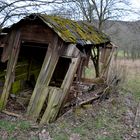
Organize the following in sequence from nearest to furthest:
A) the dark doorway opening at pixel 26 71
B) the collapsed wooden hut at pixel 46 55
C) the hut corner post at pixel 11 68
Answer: the collapsed wooden hut at pixel 46 55 < the hut corner post at pixel 11 68 < the dark doorway opening at pixel 26 71

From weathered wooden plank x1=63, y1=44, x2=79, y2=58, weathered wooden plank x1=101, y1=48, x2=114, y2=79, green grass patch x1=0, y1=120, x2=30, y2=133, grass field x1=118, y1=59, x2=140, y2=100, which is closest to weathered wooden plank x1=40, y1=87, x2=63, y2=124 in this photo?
green grass patch x1=0, y1=120, x2=30, y2=133

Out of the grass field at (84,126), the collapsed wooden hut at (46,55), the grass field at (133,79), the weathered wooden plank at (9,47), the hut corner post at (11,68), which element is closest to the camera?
the grass field at (84,126)

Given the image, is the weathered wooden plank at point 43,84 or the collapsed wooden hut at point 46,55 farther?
the weathered wooden plank at point 43,84

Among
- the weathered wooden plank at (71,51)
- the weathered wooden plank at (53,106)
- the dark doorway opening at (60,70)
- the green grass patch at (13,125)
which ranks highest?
A: the weathered wooden plank at (71,51)

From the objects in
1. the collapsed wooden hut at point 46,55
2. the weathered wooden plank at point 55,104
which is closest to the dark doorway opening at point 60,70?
the collapsed wooden hut at point 46,55

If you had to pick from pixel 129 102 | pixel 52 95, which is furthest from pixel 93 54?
pixel 52 95

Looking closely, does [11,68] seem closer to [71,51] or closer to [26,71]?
[71,51]

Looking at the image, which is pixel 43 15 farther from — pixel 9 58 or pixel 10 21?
pixel 9 58

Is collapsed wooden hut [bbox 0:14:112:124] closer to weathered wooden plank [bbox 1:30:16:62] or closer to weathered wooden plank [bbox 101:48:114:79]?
weathered wooden plank [bbox 1:30:16:62]

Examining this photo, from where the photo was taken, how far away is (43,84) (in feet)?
27.0

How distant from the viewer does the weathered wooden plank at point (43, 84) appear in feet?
26.6

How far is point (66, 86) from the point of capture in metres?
8.00

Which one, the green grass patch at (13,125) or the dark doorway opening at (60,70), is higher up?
the dark doorway opening at (60,70)

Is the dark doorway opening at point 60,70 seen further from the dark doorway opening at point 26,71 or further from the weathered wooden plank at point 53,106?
the weathered wooden plank at point 53,106
